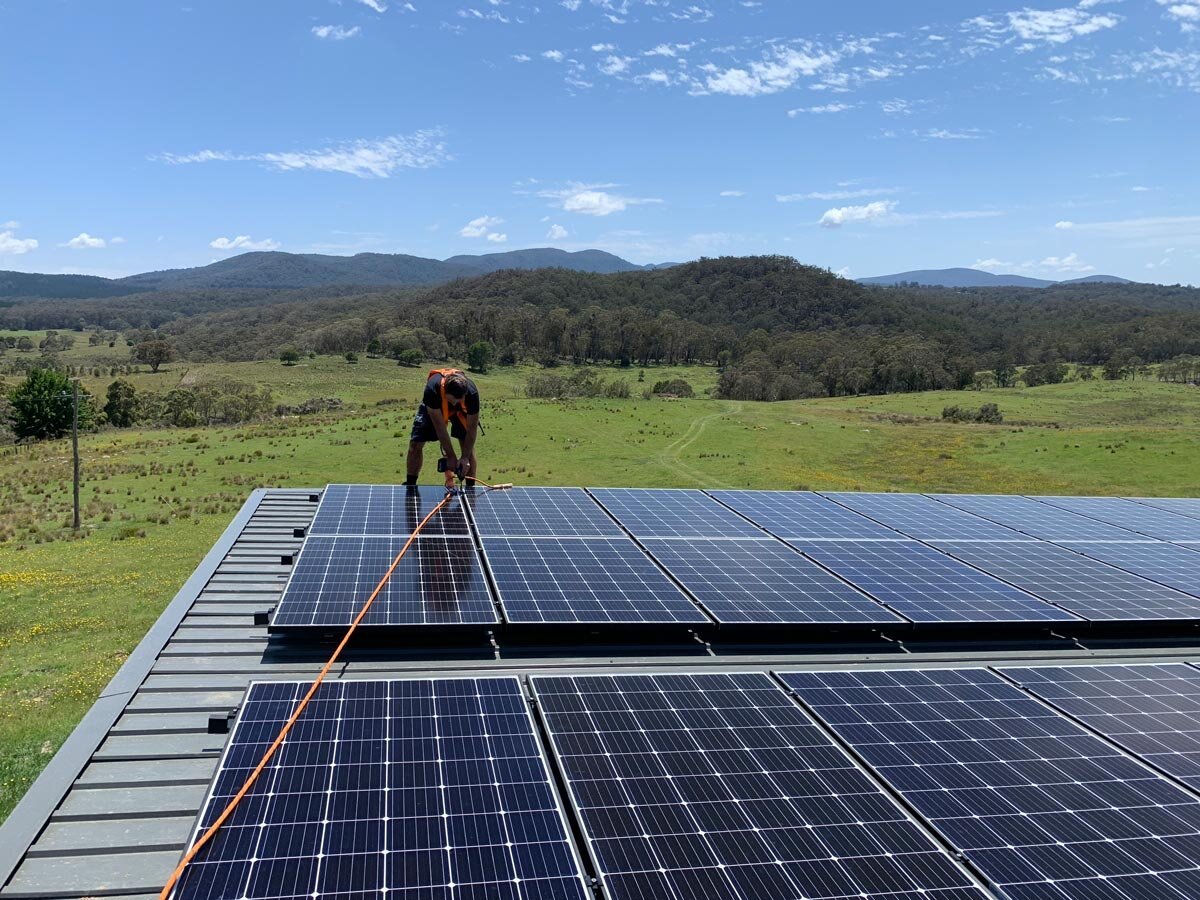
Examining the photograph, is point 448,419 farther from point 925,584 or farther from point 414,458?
Answer: point 925,584

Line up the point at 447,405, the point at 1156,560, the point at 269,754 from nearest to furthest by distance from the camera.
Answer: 1. the point at 269,754
2. the point at 1156,560
3. the point at 447,405

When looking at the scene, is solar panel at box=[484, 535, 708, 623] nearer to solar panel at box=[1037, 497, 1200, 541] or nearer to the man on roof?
the man on roof

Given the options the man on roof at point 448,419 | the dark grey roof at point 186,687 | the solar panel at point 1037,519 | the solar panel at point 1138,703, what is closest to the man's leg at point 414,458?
the man on roof at point 448,419

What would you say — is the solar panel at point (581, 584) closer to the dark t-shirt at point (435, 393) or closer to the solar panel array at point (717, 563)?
the solar panel array at point (717, 563)

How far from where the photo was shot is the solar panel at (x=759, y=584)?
9906mm

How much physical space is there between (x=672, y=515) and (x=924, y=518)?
17.3ft

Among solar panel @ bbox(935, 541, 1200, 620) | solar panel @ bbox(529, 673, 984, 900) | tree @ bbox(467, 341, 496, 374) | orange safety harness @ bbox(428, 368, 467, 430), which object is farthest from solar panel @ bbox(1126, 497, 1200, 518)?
tree @ bbox(467, 341, 496, 374)

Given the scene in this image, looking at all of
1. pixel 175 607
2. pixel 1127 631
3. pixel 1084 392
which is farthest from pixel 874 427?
pixel 175 607

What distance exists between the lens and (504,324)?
143500 millimetres

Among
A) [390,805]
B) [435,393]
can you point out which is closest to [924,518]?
[435,393]

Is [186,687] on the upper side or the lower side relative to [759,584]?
lower

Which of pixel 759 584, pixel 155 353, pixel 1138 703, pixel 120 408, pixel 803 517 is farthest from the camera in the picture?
pixel 155 353

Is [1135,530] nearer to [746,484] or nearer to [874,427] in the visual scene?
[746,484]

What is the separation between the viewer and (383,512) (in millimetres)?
13352
